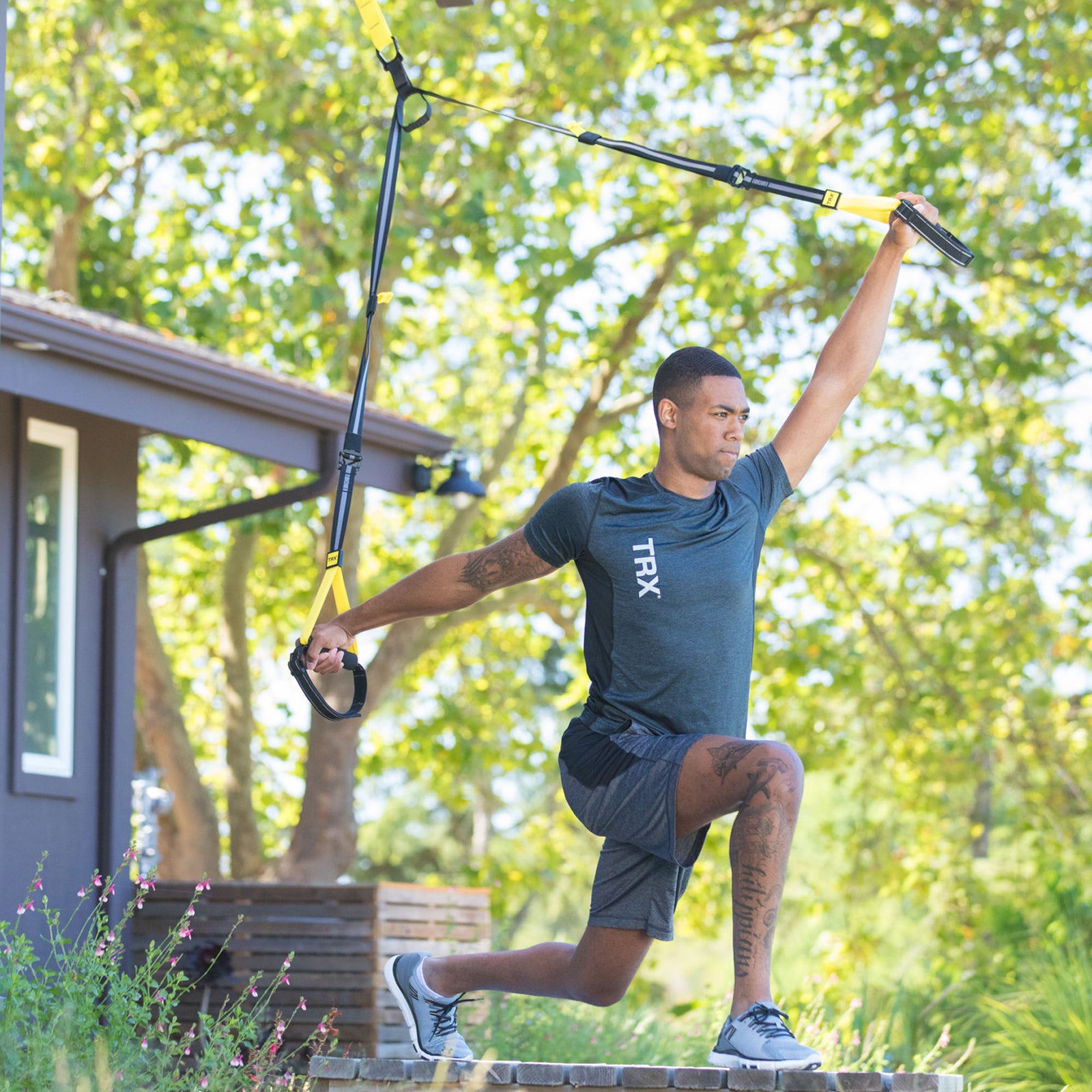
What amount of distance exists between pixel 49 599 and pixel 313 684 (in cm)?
371

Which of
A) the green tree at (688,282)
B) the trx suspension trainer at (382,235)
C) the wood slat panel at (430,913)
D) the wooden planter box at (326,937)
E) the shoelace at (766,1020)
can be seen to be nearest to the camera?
the shoelace at (766,1020)

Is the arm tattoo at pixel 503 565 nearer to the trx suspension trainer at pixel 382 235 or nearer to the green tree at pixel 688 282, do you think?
the trx suspension trainer at pixel 382 235

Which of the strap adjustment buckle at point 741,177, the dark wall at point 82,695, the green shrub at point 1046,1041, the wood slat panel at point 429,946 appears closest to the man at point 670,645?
the strap adjustment buckle at point 741,177

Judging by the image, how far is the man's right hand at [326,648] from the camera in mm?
3785

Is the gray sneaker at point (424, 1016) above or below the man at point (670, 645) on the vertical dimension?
below

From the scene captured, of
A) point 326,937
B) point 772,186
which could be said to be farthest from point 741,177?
point 326,937

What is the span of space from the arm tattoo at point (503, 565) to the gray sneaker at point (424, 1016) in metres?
1.05

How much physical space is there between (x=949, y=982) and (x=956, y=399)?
14.6 ft

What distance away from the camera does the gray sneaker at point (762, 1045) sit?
10.8 ft

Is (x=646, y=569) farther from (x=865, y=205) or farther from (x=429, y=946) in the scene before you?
(x=429, y=946)

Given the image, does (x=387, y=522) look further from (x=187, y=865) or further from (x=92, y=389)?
(x=92, y=389)

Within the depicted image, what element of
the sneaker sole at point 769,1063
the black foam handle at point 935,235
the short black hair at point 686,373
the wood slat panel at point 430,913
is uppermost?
the black foam handle at point 935,235

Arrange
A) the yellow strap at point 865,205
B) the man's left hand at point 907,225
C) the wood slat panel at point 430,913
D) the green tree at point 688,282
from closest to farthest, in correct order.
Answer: the yellow strap at point 865,205 → the man's left hand at point 907,225 → the wood slat panel at point 430,913 → the green tree at point 688,282

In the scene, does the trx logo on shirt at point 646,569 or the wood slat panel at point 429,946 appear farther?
the wood slat panel at point 429,946
